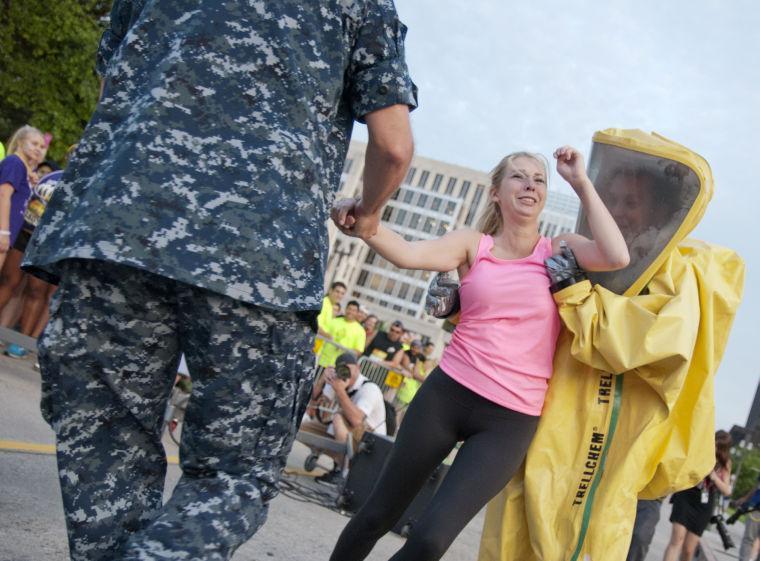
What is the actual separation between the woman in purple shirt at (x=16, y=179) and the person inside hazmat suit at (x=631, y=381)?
18.5 feet

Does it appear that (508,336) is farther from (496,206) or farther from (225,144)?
(225,144)

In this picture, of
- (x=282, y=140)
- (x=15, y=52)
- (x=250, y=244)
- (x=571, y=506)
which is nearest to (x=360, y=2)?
(x=282, y=140)

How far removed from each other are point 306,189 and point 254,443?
646mm

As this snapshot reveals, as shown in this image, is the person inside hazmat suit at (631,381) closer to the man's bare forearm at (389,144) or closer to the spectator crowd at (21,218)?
the man's bare forearm at (389,144)

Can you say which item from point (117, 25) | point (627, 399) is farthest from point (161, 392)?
point (627, 399)

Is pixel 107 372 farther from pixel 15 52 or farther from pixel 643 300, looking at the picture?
pixel 15 52

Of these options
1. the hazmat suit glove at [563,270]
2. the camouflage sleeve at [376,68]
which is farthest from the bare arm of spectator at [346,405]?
the camouflage sleeve at [376,68]

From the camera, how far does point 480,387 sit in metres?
3.28

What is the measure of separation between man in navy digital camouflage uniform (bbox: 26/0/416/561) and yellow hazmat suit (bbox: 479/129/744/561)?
4.82 feet

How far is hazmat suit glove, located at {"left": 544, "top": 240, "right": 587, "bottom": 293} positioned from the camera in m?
3.38

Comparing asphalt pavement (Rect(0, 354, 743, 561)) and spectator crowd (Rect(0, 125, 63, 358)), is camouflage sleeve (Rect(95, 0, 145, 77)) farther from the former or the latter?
spectator crowd (Rect(0, 125, 63, 358))

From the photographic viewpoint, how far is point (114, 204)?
78.1 inches

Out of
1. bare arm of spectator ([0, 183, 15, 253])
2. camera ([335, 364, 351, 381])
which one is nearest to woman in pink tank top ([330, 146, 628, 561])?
camera ([335, 364, 351, 381])

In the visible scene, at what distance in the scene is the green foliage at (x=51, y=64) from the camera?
1848cm
